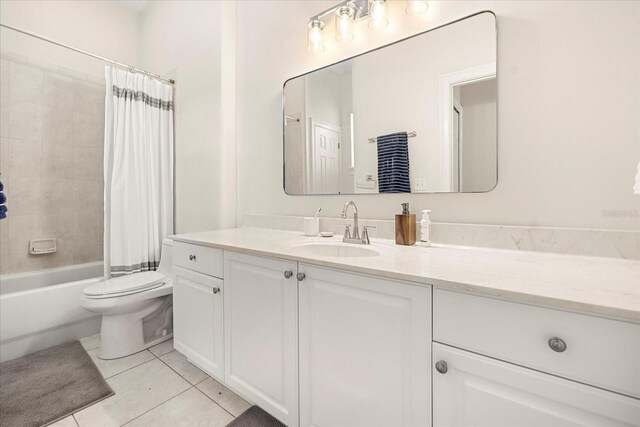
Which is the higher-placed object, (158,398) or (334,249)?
(334,249)

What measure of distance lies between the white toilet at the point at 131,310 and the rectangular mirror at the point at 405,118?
3.85ft

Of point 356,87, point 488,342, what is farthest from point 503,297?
point 356,87

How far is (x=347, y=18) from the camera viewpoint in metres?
1.53

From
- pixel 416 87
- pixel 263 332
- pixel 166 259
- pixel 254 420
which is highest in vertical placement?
pixel 416 87

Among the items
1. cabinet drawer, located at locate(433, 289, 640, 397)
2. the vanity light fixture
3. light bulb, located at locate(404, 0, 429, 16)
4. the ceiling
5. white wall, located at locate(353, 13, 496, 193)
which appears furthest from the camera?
the ceiling

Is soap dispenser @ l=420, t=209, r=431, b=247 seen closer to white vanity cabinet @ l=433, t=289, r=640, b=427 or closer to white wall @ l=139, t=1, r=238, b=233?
white vanity cabinet @ l=433, t=289, r=640, b=427

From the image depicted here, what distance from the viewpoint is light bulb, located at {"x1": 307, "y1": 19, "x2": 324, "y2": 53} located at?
1645mm

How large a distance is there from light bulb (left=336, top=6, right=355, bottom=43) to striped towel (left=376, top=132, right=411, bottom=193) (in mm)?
595

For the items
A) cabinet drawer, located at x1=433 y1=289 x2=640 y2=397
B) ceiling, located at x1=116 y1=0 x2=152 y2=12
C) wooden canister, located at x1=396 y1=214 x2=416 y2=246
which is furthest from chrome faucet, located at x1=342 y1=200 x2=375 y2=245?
ceiling, located at x1=116 y1=0 x2=152 y2=12

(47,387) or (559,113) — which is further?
(47,387)

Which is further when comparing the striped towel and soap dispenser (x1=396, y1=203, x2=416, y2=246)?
the striped towel

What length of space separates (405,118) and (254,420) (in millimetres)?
1569

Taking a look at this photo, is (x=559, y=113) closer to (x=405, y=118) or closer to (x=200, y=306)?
(x=405, y=118)

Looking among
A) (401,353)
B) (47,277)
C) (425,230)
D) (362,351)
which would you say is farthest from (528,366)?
(47,277)
